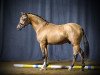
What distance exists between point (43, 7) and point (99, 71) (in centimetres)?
178

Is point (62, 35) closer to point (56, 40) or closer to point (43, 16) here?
point (56, 40)

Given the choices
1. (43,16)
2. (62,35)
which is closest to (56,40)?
(62,35)

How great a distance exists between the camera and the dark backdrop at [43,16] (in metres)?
4.64

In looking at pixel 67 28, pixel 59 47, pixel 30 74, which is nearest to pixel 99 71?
pixel 67 28

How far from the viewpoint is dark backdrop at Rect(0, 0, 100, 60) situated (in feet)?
15.2

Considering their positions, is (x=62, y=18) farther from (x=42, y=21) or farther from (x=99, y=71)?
(x=99, y=71)

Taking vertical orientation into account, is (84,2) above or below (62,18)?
above

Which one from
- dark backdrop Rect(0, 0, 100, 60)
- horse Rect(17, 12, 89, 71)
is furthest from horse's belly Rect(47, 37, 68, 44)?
dark backdrop Rect(0, 0, 100, 60)

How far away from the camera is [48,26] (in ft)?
12.0

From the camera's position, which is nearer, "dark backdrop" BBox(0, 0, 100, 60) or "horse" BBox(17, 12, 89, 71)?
"horse" BBox(17, 12, 89, 71)

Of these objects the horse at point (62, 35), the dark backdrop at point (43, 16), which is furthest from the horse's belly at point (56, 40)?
the dark backdrop at point (43, 16)

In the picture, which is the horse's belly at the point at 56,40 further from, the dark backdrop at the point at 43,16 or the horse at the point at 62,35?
the dark backdrop at the point at 43,16

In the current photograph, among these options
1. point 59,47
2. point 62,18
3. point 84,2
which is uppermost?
point 84,2

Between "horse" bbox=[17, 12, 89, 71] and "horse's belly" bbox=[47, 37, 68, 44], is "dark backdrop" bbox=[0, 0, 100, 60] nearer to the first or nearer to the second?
"horse" bbox=[17, 12, 89, 71]
